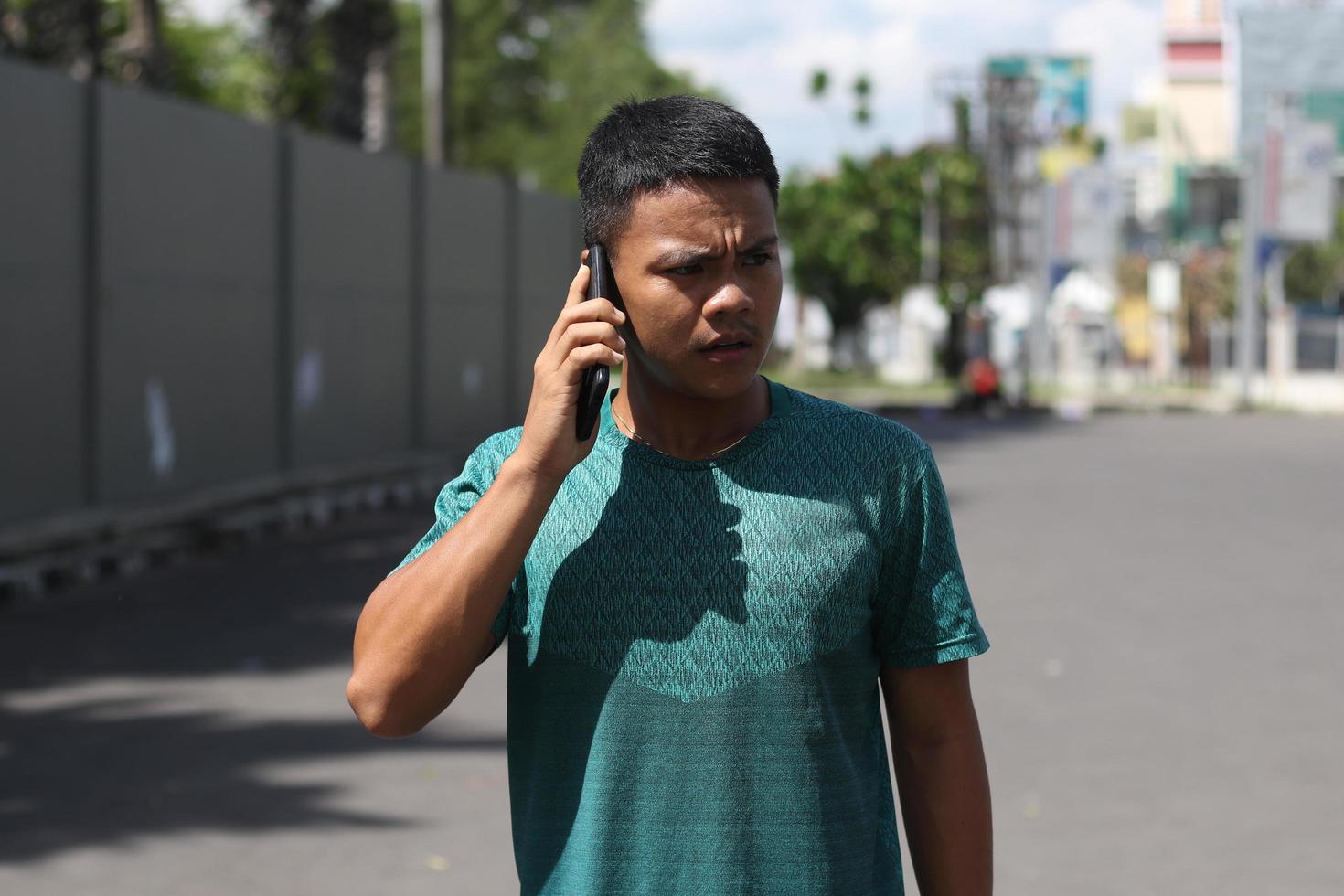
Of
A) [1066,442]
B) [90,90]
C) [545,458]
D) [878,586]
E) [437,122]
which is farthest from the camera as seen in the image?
[437,122]

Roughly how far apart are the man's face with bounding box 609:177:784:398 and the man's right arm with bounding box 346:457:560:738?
0.23 meters

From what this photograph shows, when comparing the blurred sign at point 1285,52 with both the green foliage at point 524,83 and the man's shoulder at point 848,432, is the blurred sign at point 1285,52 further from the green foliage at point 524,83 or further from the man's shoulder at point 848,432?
the man's shoulder at point 848,432

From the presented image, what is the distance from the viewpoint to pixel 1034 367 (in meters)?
66.8

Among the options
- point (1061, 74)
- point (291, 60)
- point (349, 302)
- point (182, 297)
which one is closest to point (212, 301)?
point (182, 297)

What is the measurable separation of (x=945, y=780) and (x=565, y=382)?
694 millimetres

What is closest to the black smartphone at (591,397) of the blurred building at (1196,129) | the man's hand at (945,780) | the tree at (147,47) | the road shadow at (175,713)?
the man's hand at (945,780)

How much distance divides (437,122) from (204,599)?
76.9ft

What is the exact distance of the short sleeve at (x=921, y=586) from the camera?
2443mm

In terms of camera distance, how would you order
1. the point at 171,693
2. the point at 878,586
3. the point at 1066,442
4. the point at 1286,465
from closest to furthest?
the point at 878,586, the point at 171,693, the point at 1286,465, the point at 1066,442

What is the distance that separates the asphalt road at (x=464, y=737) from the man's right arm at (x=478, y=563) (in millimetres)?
3689

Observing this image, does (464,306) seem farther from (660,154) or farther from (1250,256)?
(1250,256)

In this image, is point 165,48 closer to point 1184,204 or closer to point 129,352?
point 129,352

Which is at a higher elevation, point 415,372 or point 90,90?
point 90,90

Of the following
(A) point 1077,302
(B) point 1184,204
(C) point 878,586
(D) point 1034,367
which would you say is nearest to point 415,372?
(C) point 878,586
